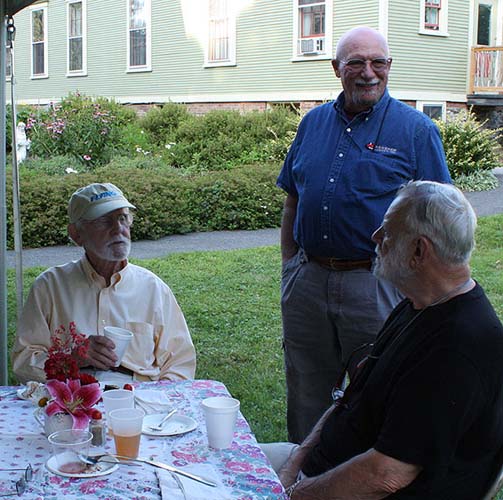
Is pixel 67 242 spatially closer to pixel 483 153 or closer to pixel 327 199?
pixel 327 199

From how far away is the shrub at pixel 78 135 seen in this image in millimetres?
15461

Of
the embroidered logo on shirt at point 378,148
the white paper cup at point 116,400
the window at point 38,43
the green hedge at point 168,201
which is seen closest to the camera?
the white paper cup at point 116,400

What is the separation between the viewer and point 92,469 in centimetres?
196

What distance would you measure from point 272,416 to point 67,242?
6047 mm

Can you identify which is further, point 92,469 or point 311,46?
point 311,46

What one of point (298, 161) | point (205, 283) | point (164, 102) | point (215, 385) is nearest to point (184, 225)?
point (205, 283)

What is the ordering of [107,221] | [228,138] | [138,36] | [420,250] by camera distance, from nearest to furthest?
[420,250]
[107,221]
[228,138]
[138,36]

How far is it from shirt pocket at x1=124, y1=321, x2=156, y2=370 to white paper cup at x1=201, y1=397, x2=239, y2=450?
100 cm

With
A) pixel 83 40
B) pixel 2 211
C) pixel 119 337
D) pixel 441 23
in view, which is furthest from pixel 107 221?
pixel 83 40

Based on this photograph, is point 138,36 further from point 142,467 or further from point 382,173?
point 142,467

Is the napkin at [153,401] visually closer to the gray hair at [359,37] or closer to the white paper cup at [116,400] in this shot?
the white paper cup at [116,400]

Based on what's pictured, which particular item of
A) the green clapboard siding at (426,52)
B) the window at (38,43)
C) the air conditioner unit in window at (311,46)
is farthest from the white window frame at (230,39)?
the window at (38,43)

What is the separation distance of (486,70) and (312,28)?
4175mm

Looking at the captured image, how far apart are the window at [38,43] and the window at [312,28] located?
392 inches
